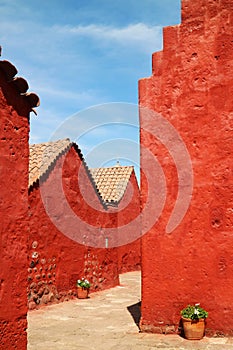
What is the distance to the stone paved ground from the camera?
6.41 m

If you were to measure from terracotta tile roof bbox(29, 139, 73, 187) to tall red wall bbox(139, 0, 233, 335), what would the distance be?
369 cm

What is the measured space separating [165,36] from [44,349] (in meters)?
5.61

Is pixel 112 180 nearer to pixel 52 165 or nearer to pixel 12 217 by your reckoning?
pixel 52 165

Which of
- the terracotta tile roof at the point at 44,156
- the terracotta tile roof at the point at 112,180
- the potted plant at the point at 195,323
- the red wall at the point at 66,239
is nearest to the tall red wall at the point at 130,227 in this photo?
the terracotta tile roof at the point at 112,180

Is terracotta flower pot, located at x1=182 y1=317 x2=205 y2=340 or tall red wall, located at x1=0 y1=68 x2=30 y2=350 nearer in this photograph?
tall red wall, located at x1=0 y1=68 x2=30 y2=350

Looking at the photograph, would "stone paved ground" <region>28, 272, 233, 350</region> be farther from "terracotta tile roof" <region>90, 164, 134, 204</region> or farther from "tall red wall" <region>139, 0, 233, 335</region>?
"terracotta tile roof" <region>90, 164, 134, 204</region>

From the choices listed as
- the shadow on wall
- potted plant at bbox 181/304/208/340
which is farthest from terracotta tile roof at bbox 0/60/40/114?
the shadow on wall

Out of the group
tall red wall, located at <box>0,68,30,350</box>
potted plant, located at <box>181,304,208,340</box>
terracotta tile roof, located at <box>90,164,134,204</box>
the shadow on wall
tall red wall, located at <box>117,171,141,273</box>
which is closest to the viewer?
tall red wall, located at <box>0,68,30,350</box>

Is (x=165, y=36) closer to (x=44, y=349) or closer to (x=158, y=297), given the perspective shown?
(x=158, y=297)

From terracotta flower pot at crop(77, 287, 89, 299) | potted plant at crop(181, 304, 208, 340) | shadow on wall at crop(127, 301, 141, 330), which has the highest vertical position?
potted plant at crop(181, 304, 208, 340)

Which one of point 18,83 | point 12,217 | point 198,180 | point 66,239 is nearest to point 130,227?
point 66,239

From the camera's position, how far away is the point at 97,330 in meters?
7.57

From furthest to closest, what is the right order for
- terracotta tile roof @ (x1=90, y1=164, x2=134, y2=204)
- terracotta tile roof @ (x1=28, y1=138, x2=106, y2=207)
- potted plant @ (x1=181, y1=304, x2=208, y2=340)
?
terracotta tile roof @ (x1=90, y1=164, x2=134, y2=204) < terracotta tile roof @ (x1=28, y1=138, x2=106, y2=207) < potted plant @ (x1=181, y1=304, x2=208, y2=340)

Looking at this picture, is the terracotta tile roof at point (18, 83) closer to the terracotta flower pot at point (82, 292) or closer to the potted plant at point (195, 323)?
the potted plant at point (195, 323)
